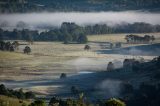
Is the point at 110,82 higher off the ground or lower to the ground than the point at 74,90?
higher

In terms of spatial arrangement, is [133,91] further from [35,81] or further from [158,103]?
[35,81]

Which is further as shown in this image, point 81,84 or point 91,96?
point 81,84

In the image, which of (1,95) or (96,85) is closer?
(1,95)

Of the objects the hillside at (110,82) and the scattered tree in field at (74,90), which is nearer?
the hillside at (110,82)

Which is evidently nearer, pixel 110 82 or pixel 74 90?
pixel 74 90

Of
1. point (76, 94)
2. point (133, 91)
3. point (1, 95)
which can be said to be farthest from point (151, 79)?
point (1, 95)

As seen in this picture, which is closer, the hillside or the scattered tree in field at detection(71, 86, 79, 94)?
the hillside

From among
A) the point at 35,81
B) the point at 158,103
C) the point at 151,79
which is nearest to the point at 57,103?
the point at 158,103

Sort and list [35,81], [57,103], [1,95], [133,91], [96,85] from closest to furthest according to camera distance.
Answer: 1. [57,103]
2. [1,95]
3. [133,91]
4. [96,85]
5. [35,81]

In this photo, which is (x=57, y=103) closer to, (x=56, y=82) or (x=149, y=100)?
(x=149, y=100)

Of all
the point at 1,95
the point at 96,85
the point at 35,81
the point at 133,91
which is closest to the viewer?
the point at 1,95
